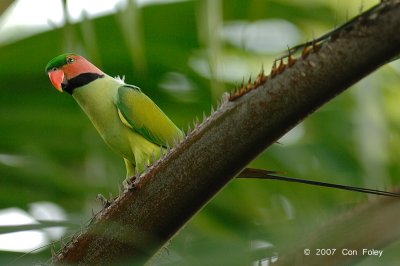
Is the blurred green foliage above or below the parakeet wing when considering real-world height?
below

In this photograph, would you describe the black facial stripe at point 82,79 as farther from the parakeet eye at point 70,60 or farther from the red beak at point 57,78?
the red beak at point 57,78

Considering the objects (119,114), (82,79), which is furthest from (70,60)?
(119,114)

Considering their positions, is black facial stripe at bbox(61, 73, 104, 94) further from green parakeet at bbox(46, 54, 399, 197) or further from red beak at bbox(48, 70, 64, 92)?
red beak at bbox(48, 70, 64, 92)

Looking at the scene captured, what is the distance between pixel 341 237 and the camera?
3.00 ft

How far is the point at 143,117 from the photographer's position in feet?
5.58

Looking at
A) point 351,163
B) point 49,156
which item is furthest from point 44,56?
point 351,163

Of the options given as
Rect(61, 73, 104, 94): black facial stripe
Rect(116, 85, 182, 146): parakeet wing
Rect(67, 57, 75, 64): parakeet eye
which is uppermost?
Rect(67, 57, 75, 64): parakeet eye

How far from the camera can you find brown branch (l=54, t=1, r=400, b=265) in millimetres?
782

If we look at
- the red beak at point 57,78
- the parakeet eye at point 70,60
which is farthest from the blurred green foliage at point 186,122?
the parakeet eye at point 70,60

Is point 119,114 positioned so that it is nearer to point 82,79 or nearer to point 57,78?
point 82,79

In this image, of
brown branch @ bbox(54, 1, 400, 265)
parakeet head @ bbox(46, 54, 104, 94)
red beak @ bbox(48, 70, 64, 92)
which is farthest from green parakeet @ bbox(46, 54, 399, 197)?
brown branch @ bbox(54, 1, 400, 265)

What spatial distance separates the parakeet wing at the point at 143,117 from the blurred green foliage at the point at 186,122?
11 cm

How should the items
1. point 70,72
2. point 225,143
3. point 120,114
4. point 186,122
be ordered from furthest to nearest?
point 120,114, point 70,72, point 186,122, point 225,143

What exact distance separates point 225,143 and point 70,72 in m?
0.83
